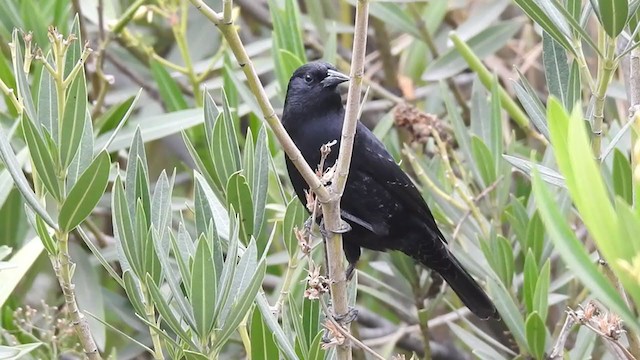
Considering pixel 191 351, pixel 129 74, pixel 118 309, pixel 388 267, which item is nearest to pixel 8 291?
pixel 191 351

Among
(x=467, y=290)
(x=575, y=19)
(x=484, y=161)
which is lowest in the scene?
(x=467, y=290)

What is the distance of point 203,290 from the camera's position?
1740 mm

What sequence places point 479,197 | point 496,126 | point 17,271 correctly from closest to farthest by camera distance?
point 17,271 → point 479,197 → point 496,126

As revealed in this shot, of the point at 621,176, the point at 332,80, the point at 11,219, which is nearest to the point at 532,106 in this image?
the point at 621,176

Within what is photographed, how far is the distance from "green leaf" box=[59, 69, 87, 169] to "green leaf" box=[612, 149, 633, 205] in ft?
3.48

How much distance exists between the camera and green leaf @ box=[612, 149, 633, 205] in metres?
2.06

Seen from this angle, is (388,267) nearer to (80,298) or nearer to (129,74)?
(80,298)

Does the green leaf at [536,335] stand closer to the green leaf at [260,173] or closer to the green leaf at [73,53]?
the green leaf at [260,173]

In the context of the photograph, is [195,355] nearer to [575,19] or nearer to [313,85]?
[575,19]

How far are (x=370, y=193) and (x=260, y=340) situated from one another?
112cm

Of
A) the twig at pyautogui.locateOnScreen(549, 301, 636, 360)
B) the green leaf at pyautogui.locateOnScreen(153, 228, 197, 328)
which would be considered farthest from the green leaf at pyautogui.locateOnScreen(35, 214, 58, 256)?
the twig at pyautogui.locateOnScreen(549, 301, 636, 360)

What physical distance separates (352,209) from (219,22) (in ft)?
5.11

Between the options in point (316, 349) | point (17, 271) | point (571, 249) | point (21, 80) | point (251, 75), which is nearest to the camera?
point (571, 249)

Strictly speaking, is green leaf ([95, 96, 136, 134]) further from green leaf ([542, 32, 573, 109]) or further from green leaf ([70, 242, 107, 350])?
green leaf ([542, 32, 573, 109])
